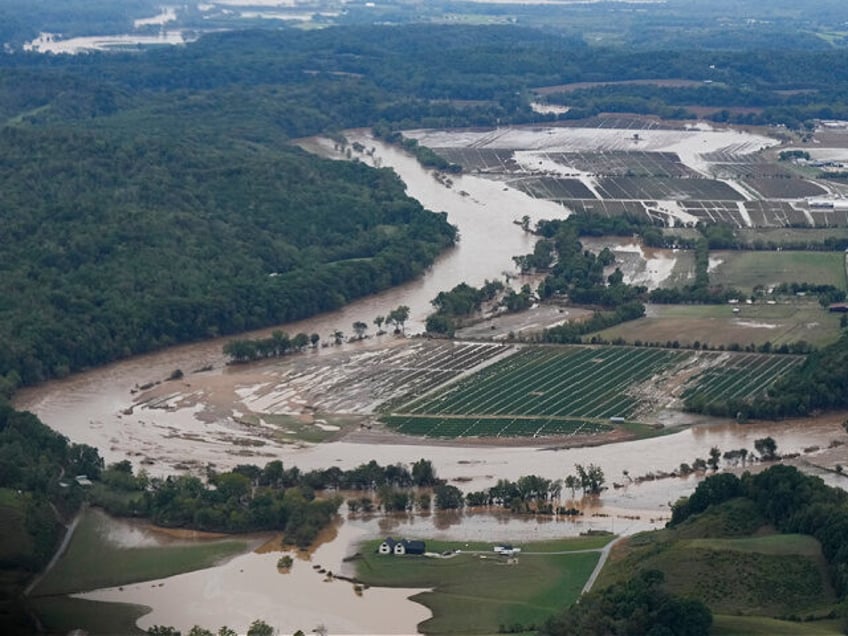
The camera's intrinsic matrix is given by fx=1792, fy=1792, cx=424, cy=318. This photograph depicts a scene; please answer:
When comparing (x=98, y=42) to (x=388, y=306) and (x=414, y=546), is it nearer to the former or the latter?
(x=388, y=306)

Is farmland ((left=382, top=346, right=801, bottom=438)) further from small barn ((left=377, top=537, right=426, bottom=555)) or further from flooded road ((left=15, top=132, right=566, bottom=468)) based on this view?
small barn ((left=377, top=537, right=426, bottom=555))

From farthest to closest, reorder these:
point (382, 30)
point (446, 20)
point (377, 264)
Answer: point (446, 20) → point (382, 30) → point (377, 264)

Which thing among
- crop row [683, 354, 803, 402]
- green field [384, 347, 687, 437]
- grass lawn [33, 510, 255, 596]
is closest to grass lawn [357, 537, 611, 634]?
grass lawn [33, 510, 255, 596]

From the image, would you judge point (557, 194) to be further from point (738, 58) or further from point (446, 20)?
point (446, 20)

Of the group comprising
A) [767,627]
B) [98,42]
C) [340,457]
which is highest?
[98,42]

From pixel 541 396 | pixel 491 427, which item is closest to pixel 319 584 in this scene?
pixel 491 427

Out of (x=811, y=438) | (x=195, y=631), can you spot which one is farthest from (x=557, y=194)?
(x=195, y=631)
